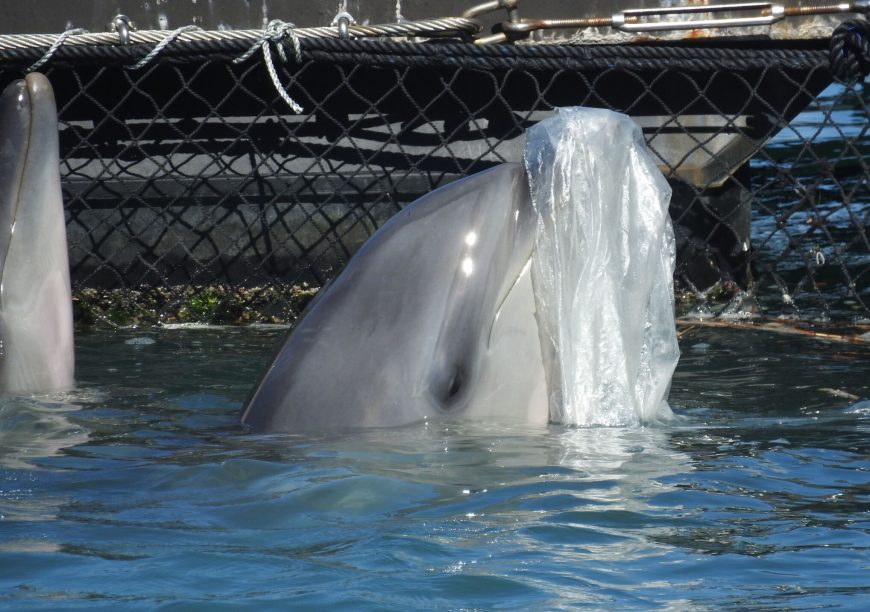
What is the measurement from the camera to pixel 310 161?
305 inches

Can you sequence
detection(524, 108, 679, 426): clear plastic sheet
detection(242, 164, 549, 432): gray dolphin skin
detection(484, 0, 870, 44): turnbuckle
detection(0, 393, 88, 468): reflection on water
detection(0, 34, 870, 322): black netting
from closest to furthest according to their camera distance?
1. detection(242, 164, 549, 432): gray dolphin skin
2. detection(524, 108, 679, 426): clear plastic sheet
3. detection(0, 393, 88, 468): reflection on water
4. detection(484, 0, 870, 44): turnbuckle
5. detection(0, 34, 870, 322): black netting

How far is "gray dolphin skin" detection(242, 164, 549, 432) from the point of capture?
3801 millimetres

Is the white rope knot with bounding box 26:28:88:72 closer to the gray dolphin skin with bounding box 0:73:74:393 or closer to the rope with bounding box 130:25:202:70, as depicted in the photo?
the rope with bounding box 130:25:202:70

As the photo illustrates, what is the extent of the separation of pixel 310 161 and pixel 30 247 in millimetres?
3301

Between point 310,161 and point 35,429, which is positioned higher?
point 310,161

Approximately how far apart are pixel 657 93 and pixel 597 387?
12.5 ft

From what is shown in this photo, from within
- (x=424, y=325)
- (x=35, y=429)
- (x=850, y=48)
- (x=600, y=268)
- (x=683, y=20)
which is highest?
(x=683, y=20)

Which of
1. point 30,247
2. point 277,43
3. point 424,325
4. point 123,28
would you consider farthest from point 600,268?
point 123,28

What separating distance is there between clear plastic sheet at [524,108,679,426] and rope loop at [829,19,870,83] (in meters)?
2.86

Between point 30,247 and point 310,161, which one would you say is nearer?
point 30,247

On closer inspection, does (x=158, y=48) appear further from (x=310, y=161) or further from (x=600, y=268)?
(x=600, y=268)

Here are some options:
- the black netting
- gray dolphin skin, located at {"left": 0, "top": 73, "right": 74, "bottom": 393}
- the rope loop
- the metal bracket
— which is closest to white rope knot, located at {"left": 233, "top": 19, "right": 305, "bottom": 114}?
the black netting

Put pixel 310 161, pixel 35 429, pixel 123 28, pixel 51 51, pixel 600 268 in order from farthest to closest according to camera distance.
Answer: pixel 310 161, pixel 123 28, pixel 51 51, pixel 35 429, pixel 600 268

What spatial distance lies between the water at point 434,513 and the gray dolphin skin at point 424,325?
0.32 ft
